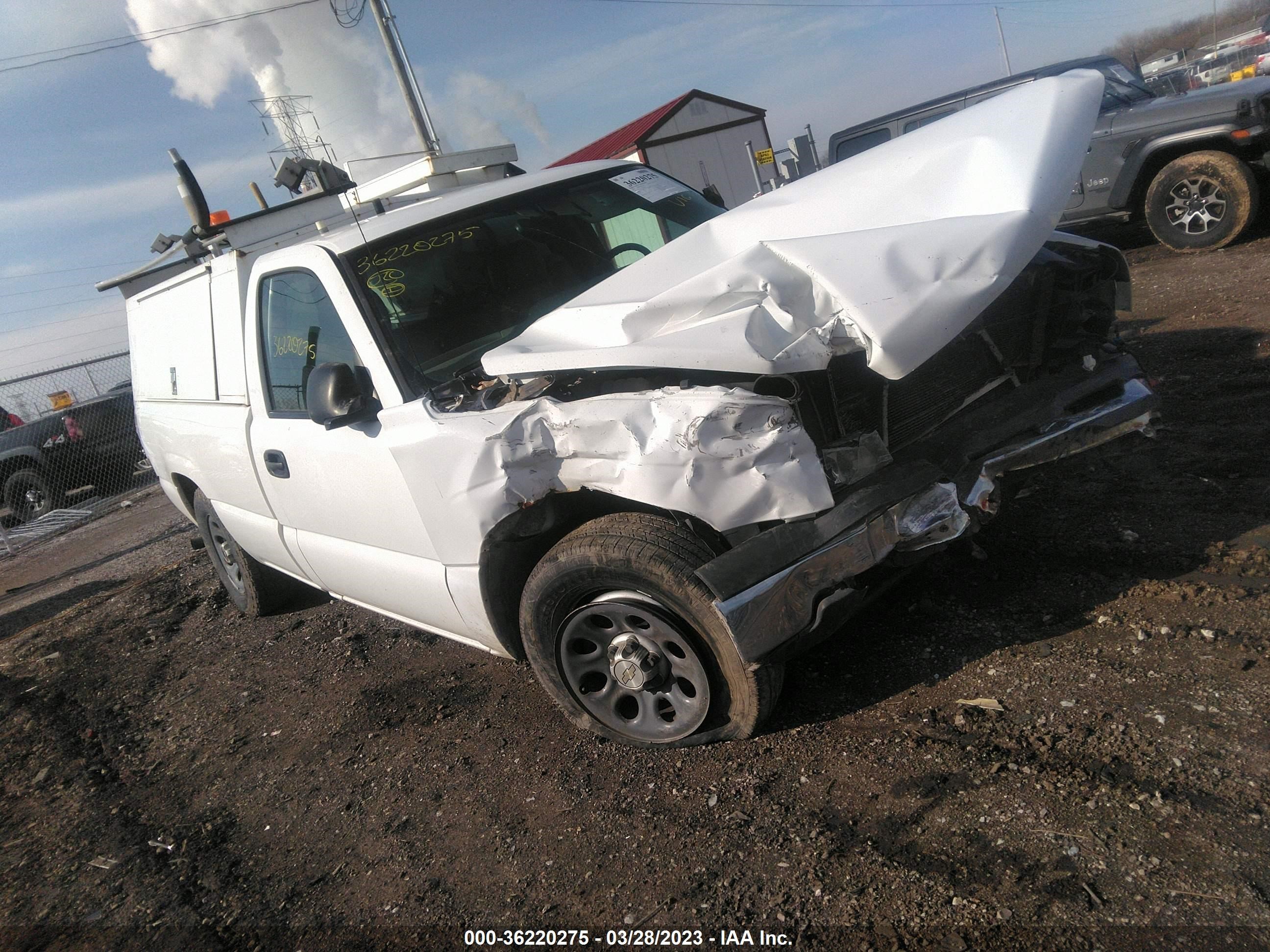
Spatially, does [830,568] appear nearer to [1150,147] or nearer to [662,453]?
[662,453]

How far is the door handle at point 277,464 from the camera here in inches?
148

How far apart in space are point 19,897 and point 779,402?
3.44 metres

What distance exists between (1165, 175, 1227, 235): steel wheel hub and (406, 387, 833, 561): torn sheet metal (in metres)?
7.34

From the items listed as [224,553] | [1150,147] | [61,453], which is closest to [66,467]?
[61,453]

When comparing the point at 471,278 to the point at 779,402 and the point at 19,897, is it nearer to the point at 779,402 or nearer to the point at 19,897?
the point at 779,402

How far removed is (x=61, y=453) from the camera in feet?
40.2

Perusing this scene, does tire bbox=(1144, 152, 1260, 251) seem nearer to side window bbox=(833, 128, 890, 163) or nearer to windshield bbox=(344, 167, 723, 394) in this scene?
side window bbox=(833, 128, 890, 163)

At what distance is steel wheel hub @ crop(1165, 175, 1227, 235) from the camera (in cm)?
753

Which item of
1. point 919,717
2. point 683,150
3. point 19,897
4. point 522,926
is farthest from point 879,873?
point 683,150

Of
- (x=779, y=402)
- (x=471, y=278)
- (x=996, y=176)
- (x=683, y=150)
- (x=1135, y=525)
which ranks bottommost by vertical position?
(x=1135, y=525)

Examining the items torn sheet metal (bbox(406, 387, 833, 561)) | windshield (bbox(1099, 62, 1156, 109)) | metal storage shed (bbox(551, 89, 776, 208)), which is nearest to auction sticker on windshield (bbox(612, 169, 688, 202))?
torn sheet metal (bbox(406, 387, 833, 561))

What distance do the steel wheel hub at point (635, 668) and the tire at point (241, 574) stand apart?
3.04m

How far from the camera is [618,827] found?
2.63 m

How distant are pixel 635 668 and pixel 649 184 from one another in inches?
107
